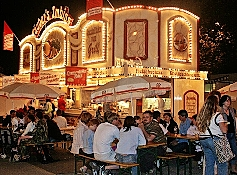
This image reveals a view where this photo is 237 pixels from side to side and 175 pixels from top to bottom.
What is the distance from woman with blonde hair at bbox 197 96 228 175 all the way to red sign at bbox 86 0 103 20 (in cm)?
1117

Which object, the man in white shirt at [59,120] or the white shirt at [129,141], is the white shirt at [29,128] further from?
the white shirt at [129,141]

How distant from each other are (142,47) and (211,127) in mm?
12517

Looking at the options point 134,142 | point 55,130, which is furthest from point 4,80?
point 134,142

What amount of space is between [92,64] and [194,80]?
17.8ft

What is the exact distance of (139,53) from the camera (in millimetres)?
19625

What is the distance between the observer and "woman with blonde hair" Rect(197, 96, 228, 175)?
291 inches

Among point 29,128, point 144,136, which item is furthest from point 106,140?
point 29,128

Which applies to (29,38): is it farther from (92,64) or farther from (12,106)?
(92,64)

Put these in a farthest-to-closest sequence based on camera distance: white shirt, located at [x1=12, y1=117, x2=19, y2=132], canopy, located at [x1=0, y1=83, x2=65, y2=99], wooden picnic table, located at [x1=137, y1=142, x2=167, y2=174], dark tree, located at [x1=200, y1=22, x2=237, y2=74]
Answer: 1. dark tree, located at [x1=200, y1=22, x2=237, y2=74]
2. canopy, located at [x1=0, y1=83, x2=65, y2=99]
3. white shirt, located at [x1=12, y1=117, x2=19, y2=132]
4. wooden picnic table, located at [x1=137, y1=142, x2=167, y2=174]

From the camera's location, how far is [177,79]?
2033 centimetres

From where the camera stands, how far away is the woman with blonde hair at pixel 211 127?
7383 mm

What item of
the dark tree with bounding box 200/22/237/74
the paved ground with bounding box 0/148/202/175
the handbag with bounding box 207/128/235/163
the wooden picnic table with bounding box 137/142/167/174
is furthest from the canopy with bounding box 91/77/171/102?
the dark tree with bounding box 200/22/237/74

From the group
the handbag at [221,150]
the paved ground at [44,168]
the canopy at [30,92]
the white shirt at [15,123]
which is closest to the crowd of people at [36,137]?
the paved ground at [44,168]

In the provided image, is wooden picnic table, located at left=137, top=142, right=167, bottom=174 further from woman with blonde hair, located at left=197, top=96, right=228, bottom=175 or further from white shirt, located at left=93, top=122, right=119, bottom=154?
woman with blonde hair, located at left=197, top=96, right=228, bottom=175
